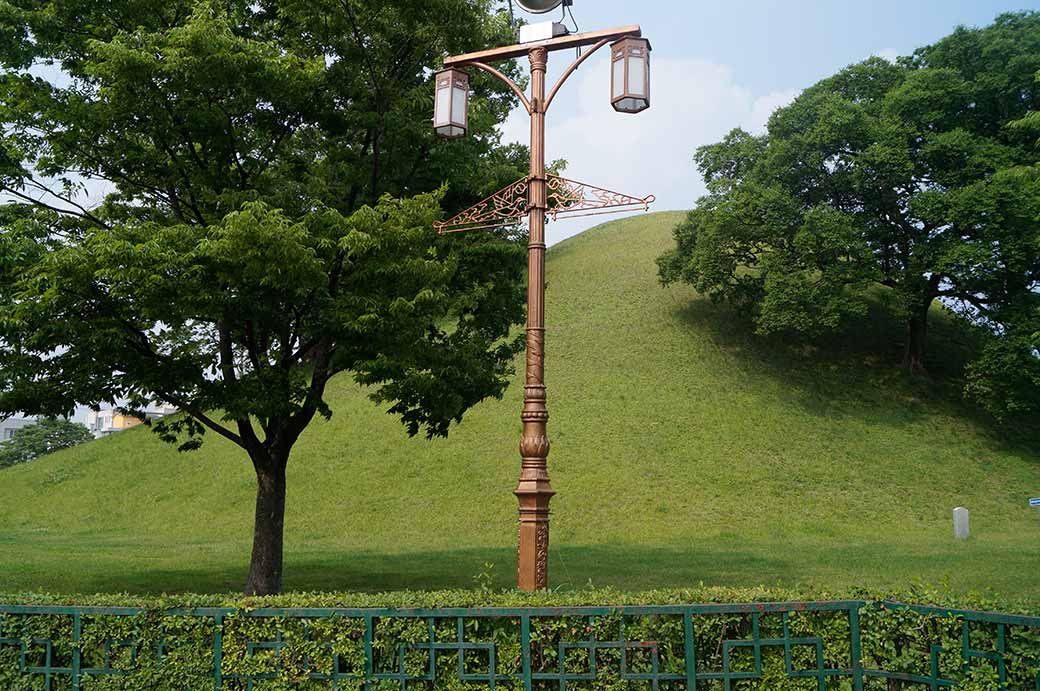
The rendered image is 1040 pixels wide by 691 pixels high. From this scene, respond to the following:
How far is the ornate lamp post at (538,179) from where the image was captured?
8.82 metres

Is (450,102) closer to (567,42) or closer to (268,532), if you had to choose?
(567,42)

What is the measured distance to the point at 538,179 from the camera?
31.2ft

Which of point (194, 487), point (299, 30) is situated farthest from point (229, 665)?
point (194, 487)

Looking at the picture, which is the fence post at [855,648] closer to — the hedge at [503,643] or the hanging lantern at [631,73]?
the hedge at [503,643]

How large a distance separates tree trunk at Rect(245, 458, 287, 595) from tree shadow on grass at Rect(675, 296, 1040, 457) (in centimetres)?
2547

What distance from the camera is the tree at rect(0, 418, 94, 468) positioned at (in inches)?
2635

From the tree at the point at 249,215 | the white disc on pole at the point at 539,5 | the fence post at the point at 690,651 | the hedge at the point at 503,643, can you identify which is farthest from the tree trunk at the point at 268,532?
the fence post at the point at 690,651

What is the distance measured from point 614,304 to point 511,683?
131 feet

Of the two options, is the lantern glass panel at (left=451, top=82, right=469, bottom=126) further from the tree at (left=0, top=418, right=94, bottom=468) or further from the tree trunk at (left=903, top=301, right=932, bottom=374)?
the tree at (left=0, top=418, right=94, bottom=468)

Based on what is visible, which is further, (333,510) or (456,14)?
(333,510)

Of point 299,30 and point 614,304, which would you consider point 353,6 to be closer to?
point 299,30

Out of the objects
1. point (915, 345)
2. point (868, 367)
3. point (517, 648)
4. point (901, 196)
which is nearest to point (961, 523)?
point (868, 367)

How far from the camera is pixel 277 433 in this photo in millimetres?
15438

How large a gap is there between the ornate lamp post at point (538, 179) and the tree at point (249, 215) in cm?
279
